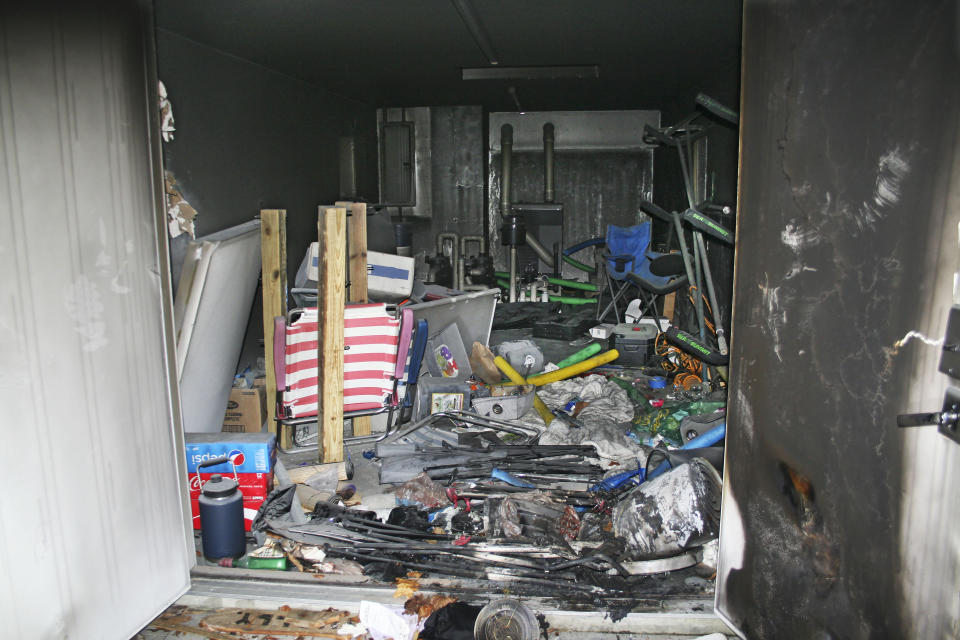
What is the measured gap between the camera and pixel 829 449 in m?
1.73

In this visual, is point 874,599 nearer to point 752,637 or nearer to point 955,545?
point 955,545

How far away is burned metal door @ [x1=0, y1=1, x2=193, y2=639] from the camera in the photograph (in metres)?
1.66

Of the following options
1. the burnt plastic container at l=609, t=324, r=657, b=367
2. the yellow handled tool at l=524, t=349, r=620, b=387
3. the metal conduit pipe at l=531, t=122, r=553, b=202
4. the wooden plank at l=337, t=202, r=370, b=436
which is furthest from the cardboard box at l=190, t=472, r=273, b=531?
the metal conduit pipe at l=531, t=122, r=553, b=202

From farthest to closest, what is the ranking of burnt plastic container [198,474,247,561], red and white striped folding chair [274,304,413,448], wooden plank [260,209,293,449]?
wooden plank [260,209,293,449] → red and white striped folding chair [274,304,413,448] → burnt plastic container [198,474,247,561]

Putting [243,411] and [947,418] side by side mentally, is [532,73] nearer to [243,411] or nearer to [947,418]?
[243,411]

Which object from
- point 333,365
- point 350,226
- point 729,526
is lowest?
point 729,526

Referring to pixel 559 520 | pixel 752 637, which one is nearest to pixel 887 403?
pixel 752 637

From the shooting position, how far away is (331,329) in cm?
365

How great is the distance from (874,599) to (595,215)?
8.49m

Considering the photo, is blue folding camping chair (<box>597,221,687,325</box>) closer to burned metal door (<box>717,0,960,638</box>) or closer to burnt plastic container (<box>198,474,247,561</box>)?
burned metal door (<box>717,0,960,638</box>)

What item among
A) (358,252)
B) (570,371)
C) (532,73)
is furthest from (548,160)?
(358,252)

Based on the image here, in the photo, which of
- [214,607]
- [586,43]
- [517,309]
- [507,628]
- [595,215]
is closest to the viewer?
[507,628]

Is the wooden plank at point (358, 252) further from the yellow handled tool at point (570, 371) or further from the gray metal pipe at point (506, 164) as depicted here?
the gray metal pipe at point (506, 164)

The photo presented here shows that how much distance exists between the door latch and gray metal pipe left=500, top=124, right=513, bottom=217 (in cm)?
822
